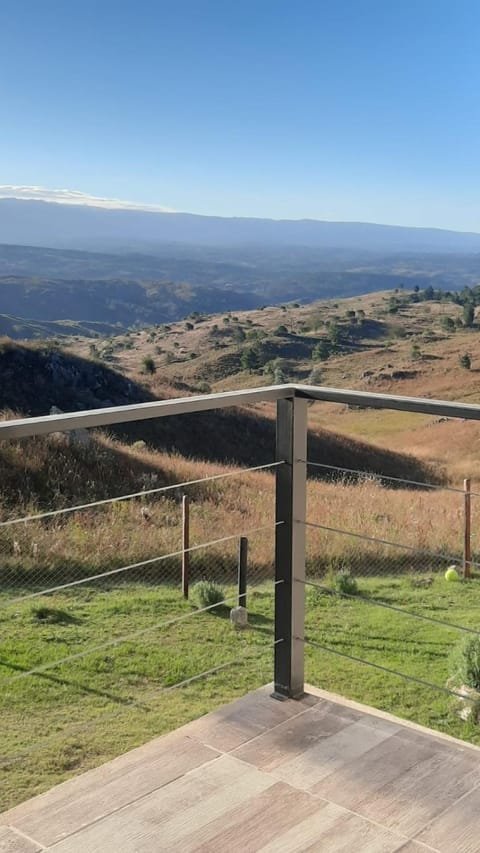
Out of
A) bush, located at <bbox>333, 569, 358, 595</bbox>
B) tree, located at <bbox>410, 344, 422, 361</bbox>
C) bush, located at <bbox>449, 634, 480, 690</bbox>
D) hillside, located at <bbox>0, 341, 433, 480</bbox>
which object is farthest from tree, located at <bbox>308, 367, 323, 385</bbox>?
bush, located at <bbox>449, 634, 480, 690</bbox>

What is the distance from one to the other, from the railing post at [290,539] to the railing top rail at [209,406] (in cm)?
8

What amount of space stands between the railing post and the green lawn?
967mm

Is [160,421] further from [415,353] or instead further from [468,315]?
[468,315]

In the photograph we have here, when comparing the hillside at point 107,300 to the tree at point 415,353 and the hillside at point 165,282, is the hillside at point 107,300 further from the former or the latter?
the tree at point 415,353

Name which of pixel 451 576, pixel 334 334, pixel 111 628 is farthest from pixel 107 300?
pixel 111 628

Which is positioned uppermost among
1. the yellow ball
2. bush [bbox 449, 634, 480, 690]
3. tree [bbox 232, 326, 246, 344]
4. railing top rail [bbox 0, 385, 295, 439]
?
railing top rail [bbox 0, 385, 295, 439]

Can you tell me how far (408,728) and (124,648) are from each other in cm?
273

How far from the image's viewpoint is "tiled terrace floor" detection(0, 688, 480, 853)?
5.23 ft

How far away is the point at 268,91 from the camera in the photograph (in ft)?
226

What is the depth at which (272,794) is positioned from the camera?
1755mm

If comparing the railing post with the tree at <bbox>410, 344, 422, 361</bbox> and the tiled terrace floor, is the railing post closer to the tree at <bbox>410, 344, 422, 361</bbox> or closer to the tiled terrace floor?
the tiled terrace floor

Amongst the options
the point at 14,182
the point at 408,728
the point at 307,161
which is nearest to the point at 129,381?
the point at 408,728

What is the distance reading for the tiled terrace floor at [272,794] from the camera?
1593 mm

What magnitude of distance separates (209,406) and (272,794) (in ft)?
2.81
